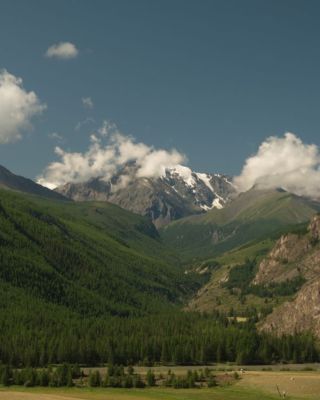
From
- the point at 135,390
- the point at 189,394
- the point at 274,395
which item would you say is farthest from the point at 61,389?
the point at 274,395

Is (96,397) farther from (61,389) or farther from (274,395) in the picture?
(274,395)

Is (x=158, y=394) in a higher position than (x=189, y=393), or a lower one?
lower

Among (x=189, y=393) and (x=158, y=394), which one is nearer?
(x=158, y=394)

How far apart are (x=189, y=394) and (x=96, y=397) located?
3194cm

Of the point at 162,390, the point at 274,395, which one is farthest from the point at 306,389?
the point at 162,390

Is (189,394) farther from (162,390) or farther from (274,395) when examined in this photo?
(274,395)

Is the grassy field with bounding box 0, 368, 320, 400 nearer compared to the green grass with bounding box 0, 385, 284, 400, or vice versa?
the green grass with bounding box 0, 385, 284, 400

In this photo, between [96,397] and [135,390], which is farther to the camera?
[135,390]

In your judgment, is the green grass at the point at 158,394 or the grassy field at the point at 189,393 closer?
the green grass at the point at 158,394

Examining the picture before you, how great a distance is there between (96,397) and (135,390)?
2467cm

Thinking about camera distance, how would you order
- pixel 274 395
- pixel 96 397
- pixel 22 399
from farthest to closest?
pixel 274 395 < pixel 96 397 < pixel 22 399

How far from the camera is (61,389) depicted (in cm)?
19662

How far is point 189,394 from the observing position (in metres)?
190

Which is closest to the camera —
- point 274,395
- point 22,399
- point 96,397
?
point 22,399
